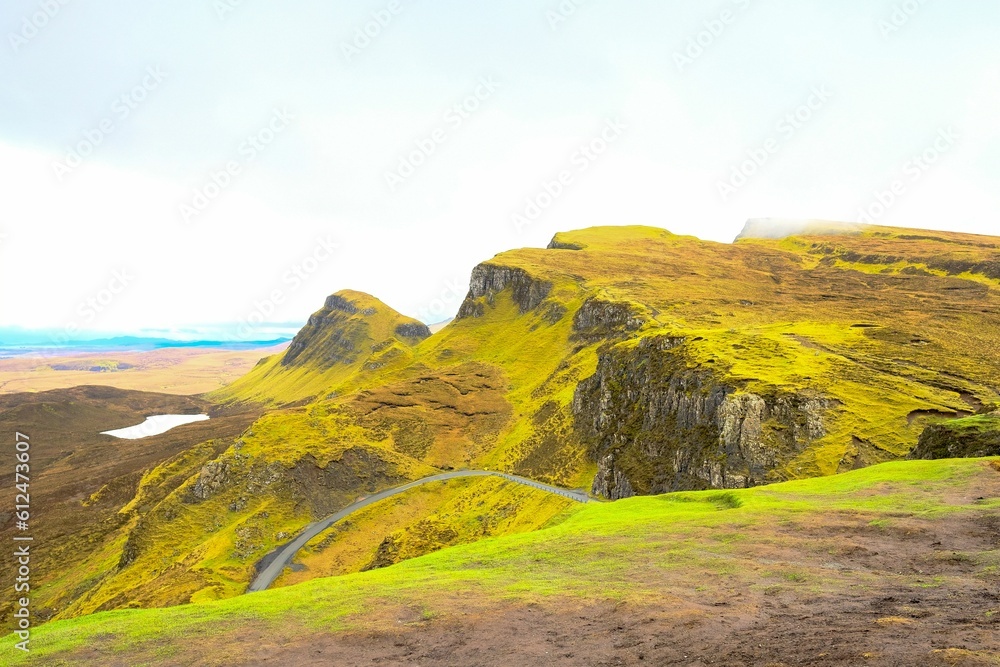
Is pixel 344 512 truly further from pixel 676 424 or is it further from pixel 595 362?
pixel 595 362

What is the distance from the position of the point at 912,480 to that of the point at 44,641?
42777 millimetres

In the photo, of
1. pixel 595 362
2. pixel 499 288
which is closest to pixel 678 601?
pixel 595 362

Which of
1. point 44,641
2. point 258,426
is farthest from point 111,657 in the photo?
point 258,426

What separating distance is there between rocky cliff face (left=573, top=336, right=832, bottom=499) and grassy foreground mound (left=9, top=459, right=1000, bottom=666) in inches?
817

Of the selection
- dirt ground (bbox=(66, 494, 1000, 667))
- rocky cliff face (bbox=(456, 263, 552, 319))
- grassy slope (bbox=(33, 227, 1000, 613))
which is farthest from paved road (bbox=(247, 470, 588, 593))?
rocky cliff face (bbox=(456, 263, 552, 319))

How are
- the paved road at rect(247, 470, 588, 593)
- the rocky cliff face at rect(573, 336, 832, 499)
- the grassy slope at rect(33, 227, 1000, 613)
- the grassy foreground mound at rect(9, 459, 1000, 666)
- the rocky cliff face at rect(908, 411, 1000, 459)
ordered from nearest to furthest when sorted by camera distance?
1. the grassy foreground mound at rect(9, 459, 1000, 666)
2. the rocky cliff face at rect(908, 411, 1000, 459)
3. the rocky cliff face at rect(573, 336, 832, 499)
4. the grassy slope at rect(33, 227, 1000, 613)
5. the paved road at rect(247, 470, 588, 593)

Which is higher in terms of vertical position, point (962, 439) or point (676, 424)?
point (962, 439)

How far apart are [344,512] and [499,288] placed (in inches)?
3942

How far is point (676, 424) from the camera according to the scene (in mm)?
65000

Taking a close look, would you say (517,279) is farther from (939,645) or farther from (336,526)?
(939,645)

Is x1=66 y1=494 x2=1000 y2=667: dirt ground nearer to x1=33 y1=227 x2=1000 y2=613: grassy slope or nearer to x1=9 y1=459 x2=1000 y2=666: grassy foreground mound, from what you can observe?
x1=9 y1=459 x2=1000 y2=666: grassy foreground mound

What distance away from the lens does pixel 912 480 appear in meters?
31.1

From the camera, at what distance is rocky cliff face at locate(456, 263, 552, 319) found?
517 ft

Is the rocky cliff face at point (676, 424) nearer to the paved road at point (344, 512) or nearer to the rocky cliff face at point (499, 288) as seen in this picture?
the paved road at point (344, 512)
